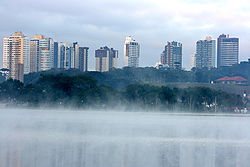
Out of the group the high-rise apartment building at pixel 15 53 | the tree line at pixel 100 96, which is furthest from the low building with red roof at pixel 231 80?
the high-rise apartment building at pixel 15 53

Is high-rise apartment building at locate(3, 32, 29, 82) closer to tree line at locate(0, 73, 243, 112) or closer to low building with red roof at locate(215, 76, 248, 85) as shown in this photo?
low building with red roof at locate(215, 76, 248, 85)

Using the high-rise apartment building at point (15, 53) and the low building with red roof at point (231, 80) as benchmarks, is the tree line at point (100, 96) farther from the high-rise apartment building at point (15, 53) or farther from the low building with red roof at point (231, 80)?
the high-rise apartment building at point (15, 53)

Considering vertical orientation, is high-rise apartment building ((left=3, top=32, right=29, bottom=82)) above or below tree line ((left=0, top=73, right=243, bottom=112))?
above

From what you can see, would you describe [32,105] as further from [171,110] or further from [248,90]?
[248,90]

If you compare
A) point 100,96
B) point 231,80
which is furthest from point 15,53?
point 100,96

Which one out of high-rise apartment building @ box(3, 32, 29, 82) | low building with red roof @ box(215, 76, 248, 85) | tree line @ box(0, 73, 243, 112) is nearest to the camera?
tree line @ box(0, 73, 243, 112)

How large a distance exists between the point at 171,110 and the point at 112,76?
30.2m

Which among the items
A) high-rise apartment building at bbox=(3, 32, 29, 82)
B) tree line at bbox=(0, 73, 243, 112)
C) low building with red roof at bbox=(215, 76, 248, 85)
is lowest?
tree line at bbox=(0, 73, 243, 112)

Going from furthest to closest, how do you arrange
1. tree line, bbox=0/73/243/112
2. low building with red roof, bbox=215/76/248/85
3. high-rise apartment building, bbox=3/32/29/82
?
high-rise apartment building, bbox=3/32/29/82
low building with red roof, bbox=215/76/248/85
tree line, bbox=0/73/243/112

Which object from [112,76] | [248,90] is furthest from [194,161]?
[248,90]

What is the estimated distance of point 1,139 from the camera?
27.4m

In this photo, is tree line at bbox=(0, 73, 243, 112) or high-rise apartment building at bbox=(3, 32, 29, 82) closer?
tree line at bbox=(0, 73, 243, 112)

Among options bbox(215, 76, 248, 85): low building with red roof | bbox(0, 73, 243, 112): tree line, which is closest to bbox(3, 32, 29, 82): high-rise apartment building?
bbox(215, 76, 248, 85): low building with red roof

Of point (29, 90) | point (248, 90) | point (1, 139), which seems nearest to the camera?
point (1, 139)
